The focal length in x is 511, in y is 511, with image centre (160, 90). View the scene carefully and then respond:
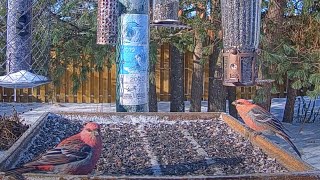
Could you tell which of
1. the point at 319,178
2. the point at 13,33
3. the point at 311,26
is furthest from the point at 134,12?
the point at 311,26

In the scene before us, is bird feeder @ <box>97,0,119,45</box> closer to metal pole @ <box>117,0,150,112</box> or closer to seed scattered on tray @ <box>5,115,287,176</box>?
metal pole @ <box>117,0,150,112</box>

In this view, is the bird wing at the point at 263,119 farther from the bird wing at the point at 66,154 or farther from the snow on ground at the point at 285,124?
the snow on ground at the point at 285,124

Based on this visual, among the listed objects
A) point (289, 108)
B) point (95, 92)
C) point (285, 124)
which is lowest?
point (285, 124)

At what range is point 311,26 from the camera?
7.81m

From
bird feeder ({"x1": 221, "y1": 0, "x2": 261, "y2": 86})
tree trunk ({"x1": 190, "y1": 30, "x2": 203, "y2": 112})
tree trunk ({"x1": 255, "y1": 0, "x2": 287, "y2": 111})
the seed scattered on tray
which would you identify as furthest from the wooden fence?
the seed scattered on tray

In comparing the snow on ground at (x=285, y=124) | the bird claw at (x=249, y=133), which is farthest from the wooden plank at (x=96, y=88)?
the bird claw at (x=249, y=133)

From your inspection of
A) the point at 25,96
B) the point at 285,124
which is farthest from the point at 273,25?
the point at 25,96

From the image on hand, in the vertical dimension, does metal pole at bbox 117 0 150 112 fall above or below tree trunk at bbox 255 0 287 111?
below

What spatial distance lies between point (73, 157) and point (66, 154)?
0.03 metres

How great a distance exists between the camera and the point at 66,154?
2031mm

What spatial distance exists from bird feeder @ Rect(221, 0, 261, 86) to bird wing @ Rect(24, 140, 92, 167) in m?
1.87

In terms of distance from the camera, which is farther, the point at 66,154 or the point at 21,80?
the point at 21,80

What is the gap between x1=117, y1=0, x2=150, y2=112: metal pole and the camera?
11.2 ft

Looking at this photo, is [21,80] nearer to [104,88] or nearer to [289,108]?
[289,108]
